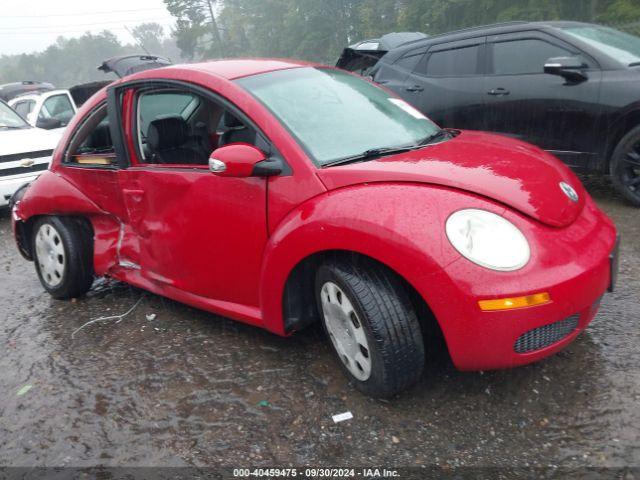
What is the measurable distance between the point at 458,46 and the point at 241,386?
4928 millimetres

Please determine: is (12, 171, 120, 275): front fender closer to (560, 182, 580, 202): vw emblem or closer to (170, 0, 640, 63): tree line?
(560, 182, 580, 202): vw emblem

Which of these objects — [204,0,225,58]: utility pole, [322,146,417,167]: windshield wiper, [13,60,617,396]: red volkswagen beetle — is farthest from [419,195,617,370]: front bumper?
[204,0,225,58]: utility pole

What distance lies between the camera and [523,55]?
18.5 feet

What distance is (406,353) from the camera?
7.70 ft

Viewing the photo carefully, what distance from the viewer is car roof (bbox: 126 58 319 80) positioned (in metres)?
3.08

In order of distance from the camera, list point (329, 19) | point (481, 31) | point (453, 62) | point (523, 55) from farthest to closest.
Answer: point (329, 19), point (453, 62), point (481, 31), point (523, 55)

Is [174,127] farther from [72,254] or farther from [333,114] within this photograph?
[72,254]

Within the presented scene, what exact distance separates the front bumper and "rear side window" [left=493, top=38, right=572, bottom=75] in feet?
12.2

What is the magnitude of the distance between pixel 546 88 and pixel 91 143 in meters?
4.19

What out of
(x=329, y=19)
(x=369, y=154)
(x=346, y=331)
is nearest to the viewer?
(x=346, y=331)

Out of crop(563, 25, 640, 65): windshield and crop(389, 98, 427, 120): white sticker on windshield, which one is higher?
crop(563, 25, 640, 65): windshield

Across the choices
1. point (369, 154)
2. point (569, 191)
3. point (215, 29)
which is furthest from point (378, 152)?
point (215, 29)

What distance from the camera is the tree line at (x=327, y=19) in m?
25.6

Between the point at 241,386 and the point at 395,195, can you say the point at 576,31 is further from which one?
the point at 241,386
